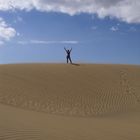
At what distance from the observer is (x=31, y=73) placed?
26219 millimetres

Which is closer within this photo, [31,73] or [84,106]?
[84,106]

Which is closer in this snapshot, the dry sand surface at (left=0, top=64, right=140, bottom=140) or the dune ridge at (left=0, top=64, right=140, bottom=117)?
the dry sand surface at (left=0, top=64, right=140, bottom=140)

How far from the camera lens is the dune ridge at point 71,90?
64.6 feet

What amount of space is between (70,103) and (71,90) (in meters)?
2.50

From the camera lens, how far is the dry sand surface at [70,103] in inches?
472

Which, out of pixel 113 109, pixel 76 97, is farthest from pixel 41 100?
pixel 113 109

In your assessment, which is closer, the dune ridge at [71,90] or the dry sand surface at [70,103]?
the dry sand surface at [70,103]

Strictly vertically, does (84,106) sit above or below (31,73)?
below

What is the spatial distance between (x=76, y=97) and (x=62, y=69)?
746 cm

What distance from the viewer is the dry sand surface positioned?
39.3ft

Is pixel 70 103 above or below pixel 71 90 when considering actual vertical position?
below

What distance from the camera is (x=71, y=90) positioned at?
914 inches

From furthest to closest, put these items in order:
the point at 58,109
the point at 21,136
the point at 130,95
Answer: the point at 130,95 → the point at 58,109 → the point at 21,136

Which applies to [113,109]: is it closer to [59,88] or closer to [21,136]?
[59,88]
